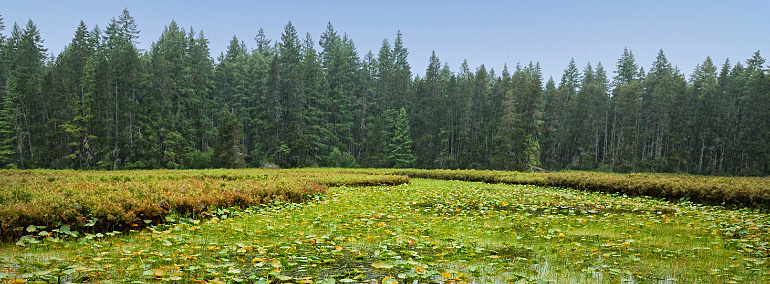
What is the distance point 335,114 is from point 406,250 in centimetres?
4642

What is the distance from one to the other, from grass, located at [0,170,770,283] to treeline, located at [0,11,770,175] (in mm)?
28685

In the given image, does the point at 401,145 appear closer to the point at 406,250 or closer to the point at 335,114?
the point at 335,114

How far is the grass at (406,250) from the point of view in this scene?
414 centimetres

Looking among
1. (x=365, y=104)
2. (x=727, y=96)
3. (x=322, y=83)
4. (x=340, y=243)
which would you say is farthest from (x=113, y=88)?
(x=727, y=96)

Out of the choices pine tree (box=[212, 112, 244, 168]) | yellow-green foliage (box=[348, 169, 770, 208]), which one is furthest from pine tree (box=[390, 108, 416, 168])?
yellow-green foliage (box=[348, 169, 770, 208])

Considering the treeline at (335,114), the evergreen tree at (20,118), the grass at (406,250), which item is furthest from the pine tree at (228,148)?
the grass at (406,250)

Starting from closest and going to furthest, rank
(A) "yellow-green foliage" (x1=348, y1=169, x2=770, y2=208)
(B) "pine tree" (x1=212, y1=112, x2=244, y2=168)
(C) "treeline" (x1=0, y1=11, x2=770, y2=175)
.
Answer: (A) "yellow-green foliage" (x1=348, y1=169, x2=770, y2=208)
(B) "pine tree" (x1=212, y1=112, x2=244, y2=168)
(C) "treeline" (x1=0, y1=11, x2=770, y2=175)

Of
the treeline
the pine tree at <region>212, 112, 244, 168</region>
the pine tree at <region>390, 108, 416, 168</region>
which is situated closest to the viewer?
the pine tree at <region>212, 112, 244, 168</region>

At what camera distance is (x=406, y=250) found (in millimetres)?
5355

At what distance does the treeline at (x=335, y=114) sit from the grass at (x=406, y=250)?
2869 cm

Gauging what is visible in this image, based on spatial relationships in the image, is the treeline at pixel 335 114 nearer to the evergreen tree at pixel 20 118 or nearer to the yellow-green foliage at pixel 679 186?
the evergreen tree at pixel 20 118

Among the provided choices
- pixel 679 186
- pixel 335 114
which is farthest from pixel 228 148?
pixel 679 186

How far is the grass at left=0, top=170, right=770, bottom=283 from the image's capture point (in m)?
4.14

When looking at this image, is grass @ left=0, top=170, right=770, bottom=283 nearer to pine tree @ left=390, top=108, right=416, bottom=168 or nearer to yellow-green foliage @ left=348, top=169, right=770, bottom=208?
yellow-green foliage @ left=348, top=169, right=770, bottom=208
